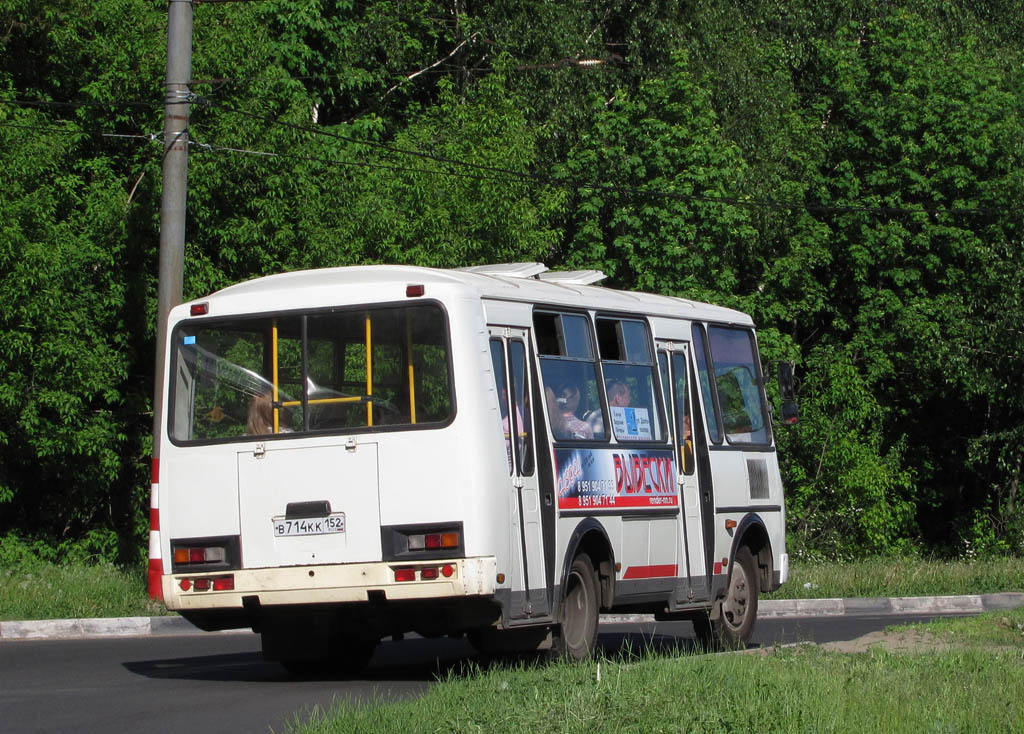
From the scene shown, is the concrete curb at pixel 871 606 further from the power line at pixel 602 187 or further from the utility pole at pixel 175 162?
the power line at pixel 602 187

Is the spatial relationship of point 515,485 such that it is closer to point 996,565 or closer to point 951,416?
point 996,565

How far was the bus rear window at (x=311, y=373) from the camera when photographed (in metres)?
10.5

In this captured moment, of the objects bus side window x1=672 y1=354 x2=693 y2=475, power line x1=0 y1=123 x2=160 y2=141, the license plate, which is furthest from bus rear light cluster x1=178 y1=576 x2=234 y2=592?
power line x1=0 y1=123 x2=160 y2=141

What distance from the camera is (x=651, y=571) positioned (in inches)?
486

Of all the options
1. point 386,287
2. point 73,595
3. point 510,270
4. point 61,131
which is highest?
point 61,131

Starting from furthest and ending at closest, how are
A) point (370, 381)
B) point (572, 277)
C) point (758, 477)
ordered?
point (758, 477) < point (572, 277) < point (370, 381)

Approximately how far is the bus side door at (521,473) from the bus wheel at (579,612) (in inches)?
20.0

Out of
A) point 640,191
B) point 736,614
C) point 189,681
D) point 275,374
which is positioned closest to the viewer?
point 275,374

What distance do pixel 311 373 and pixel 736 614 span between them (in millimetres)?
5093

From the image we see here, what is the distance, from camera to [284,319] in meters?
11.1

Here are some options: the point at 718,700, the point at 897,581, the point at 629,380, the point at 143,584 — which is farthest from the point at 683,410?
the point at 897,581

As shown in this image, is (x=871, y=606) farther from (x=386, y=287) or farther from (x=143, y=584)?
(x=386, y=287)

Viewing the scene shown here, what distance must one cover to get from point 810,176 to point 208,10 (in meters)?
17.0

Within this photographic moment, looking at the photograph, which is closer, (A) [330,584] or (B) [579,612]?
(A) [330,584]
